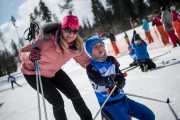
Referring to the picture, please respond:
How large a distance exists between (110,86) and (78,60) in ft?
2.60

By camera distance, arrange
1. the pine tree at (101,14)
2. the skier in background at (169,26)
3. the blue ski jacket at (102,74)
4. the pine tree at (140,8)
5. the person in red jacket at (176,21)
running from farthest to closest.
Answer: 1. the pine tree at (101,14)
2. the pine tree at (140,8)
3. the person in red jacket at (176,21)
4. the skier in background at (169,26)
5. the blue ski jacket at (102,74)

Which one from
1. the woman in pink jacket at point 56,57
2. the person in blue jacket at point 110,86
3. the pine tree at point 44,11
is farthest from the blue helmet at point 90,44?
the pine tree at point 44,11

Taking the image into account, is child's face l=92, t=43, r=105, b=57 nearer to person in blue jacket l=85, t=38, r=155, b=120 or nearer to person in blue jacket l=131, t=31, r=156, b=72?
person in blue jacket l=85, t=38, r=155, b=120

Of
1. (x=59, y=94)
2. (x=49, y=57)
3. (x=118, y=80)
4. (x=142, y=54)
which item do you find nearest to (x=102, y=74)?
(x=118, y=80)

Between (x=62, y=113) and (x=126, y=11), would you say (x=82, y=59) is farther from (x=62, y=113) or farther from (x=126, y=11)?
(x=126, y=11)

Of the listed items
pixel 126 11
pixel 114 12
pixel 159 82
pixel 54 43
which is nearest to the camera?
pixel 54 43

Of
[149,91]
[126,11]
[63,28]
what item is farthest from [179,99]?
[126,11]

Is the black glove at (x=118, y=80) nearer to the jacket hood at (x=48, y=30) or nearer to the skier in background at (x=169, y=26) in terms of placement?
the jacket hood at (x=48, y=30)

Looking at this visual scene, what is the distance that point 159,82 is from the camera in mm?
4742

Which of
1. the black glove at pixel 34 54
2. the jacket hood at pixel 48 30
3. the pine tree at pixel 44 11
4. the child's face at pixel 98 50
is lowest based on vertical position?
the child's face at pixel 98 50

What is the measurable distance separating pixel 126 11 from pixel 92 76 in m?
56.8

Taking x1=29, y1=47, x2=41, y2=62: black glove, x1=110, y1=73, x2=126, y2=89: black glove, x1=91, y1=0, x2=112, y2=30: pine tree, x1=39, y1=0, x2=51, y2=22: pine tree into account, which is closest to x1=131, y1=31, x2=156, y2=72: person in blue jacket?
x1=110, y1=73, x2=126, y2=89: black glove

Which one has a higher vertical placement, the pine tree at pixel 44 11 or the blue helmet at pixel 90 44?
the pine tree at pixel 44 11

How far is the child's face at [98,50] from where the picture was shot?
9.85 ft
